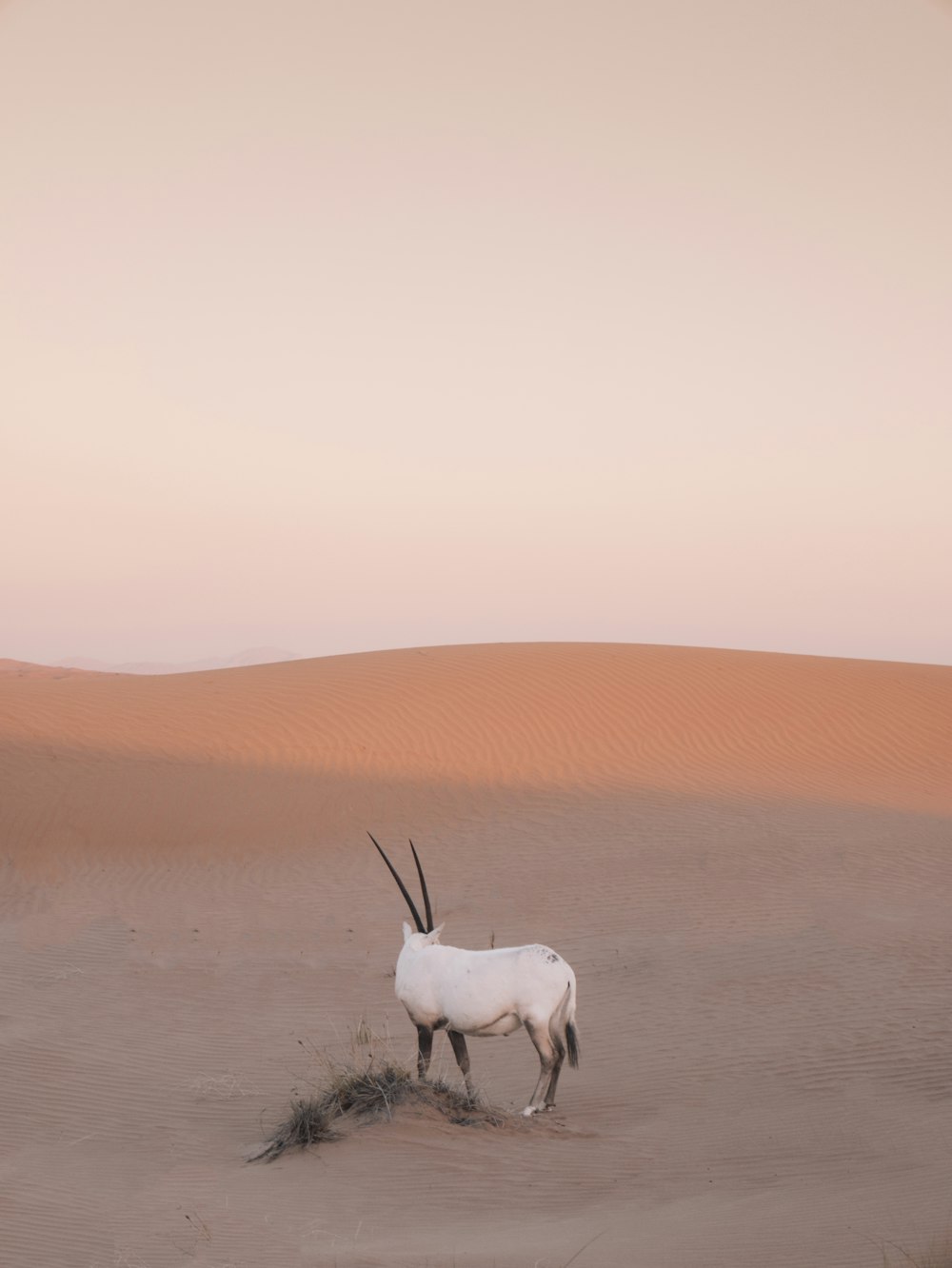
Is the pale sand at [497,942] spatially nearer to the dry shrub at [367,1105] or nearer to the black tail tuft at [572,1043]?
the dry shrub at [367,1105]

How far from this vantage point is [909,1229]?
4570 mm

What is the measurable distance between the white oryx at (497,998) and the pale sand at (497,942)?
1.61ft

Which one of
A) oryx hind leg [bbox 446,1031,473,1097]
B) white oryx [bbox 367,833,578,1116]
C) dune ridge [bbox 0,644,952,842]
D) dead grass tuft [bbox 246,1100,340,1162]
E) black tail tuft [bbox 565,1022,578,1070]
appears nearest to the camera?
dead grass tuft [bbox 246,1100,340,1162]

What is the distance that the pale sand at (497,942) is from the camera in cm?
519

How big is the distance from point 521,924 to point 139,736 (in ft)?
35.4

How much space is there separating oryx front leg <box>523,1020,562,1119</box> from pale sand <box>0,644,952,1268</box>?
0.19 m

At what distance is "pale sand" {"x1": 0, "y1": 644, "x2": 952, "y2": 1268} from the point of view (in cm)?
519

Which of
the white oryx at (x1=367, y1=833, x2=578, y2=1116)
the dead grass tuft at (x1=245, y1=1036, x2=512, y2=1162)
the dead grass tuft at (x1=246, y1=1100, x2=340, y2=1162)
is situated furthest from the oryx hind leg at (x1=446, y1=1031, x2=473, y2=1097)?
the dead grass tuft at (x1=246, y1=1100, x2=340, y2=1162)

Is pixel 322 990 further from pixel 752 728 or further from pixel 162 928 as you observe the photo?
pixel 752 728

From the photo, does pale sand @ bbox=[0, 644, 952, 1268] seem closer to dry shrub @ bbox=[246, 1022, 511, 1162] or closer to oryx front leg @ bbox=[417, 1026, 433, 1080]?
dry shrub @ bbox=[246, 1022, 511, 1162]

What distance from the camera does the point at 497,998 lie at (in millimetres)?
6305

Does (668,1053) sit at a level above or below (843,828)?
below

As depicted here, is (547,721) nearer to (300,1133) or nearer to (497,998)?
(497,998)

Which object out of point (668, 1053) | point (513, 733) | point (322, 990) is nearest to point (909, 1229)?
point (668, 1053)
